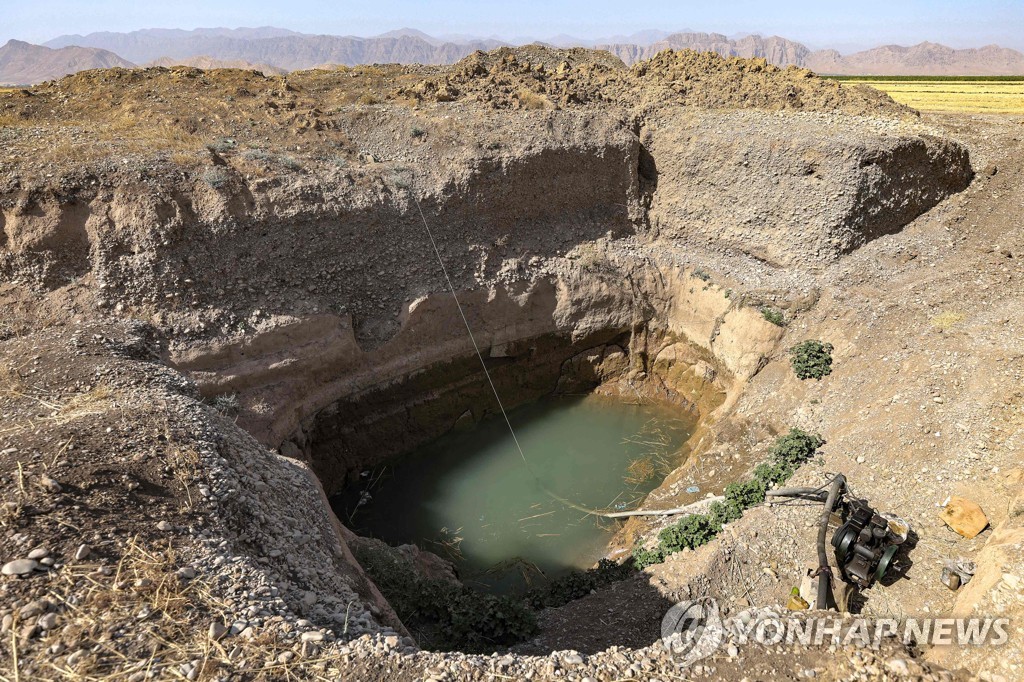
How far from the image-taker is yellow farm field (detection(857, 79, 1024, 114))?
1825cm

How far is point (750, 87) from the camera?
1477 centimetres

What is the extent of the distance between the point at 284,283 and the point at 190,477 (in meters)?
5.81

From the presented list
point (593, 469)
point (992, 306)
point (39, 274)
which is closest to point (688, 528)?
point (593, 469)

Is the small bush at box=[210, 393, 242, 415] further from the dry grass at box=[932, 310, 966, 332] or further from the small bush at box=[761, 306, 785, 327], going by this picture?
the dry grass at box=[932, 310, 966, 332]

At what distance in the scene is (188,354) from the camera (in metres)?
9.87

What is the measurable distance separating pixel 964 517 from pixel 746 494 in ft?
9.44

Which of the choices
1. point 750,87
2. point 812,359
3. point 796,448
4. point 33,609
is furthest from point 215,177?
point 750,87

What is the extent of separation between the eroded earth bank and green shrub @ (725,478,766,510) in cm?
54

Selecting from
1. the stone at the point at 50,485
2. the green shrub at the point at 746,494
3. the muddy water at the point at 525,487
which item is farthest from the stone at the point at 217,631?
the green shrub at the point at 746,494

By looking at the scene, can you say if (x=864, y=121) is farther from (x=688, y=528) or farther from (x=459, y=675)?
(x=459, y=675)

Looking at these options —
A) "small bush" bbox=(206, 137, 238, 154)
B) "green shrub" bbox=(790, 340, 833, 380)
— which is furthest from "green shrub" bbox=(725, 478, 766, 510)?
"small bush" bbox=(206, 137, 238, 154)

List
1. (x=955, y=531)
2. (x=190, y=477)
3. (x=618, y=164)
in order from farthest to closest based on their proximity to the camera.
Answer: (x=618, y=164)
(x=955, y=531)
(x=190, y=477)

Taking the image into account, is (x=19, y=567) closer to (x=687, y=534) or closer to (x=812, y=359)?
(x=687, y=534)

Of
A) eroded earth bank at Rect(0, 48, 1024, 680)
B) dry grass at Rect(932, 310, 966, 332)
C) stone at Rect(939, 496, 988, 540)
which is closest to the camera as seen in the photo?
eroded earth bank at Rect(0, 48, 1024, 680)
